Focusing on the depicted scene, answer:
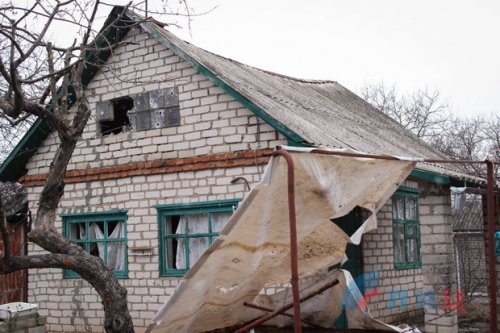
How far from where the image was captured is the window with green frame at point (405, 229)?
12172 mm

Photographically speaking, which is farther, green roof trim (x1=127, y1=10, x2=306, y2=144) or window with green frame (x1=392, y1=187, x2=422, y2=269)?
window with green frame (x1=392, y1=187, x2=422, y2=269)

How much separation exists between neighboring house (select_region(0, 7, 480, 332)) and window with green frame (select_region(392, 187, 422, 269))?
0.04 m

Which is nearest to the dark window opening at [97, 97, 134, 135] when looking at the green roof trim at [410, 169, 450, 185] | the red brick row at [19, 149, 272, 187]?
the red brick row at [19, 149, 272, 187]

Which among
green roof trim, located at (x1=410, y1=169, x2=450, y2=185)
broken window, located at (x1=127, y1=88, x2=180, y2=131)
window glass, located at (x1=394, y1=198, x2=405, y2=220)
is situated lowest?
window glass, located at (x1=394, y1=198, x2=405, y2=220)

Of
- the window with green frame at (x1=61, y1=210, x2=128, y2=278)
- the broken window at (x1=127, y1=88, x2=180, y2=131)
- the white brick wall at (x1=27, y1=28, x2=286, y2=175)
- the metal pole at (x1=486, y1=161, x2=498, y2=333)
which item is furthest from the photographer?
the window with green frame at (x1=61, y1=210, x2=128, y2=278)

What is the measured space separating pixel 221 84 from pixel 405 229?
4837 millimetres

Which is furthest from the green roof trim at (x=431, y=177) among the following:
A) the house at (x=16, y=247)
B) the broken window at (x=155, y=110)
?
the house at (x=16, y=247)

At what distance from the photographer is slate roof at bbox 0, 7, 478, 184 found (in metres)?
9.66

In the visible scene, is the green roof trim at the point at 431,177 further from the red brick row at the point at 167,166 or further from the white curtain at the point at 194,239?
the white curtain at the point at 194,239

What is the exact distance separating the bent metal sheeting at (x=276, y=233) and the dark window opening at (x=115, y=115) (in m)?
6.57

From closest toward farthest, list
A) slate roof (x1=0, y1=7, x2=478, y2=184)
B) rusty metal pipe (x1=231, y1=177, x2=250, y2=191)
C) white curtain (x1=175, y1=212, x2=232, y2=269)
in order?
slate roof (x1=0, y1=7, x2=478, y2=184) < rusty metal pipe (x1=231, y1=177, x2=250, y2=191) < white curtain (x1=175, y1=212, x2=232, y2=269)

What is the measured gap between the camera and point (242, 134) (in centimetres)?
1002

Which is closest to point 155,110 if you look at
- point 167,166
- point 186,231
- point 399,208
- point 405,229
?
point 167,166

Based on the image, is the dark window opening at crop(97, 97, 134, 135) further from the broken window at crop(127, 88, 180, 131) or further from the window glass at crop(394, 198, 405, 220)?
the window glass at crop(394, 198, 405, 220)
